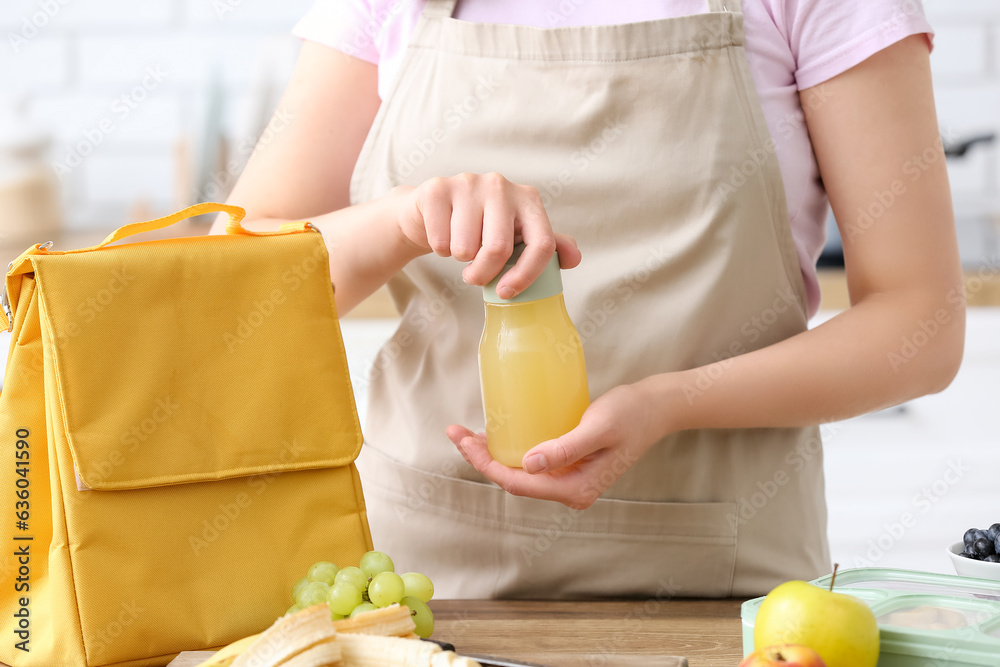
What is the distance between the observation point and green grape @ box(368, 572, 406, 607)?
0.76 meters

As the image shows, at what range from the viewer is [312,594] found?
773mm

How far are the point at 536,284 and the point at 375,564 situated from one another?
0.90 feet

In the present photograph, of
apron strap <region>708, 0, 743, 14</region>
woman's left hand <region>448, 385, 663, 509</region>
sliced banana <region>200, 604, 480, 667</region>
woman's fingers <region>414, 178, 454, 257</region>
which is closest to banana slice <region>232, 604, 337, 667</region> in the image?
sliced banana <region>200, 604, 480, 667</region>

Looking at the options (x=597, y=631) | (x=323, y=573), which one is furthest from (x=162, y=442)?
(x=597, y=631)

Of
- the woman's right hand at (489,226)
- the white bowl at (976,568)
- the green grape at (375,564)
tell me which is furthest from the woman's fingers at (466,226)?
the white bowl at (976,568)

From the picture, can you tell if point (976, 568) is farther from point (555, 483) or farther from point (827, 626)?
point (555, 483)

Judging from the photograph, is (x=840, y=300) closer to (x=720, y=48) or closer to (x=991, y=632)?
(x=720, y=48)

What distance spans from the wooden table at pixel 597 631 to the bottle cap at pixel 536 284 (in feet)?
0.97

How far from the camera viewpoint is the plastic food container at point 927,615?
0.63 m

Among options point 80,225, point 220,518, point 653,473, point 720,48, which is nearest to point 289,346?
point 220,518

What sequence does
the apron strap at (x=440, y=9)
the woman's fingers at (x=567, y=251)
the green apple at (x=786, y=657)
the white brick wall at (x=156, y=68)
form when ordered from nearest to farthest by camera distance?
the green apple at (x=786, y=657) → the woman's fingers at (x=567, y=251) → the apron strap at (x=440, y=9) → the white brick wall at (x=156, y=68)

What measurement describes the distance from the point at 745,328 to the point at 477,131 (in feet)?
1.15

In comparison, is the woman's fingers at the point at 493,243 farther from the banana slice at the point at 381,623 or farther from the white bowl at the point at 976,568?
the white bowl at the point at 976,568

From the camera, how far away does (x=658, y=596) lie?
39.1 inches
